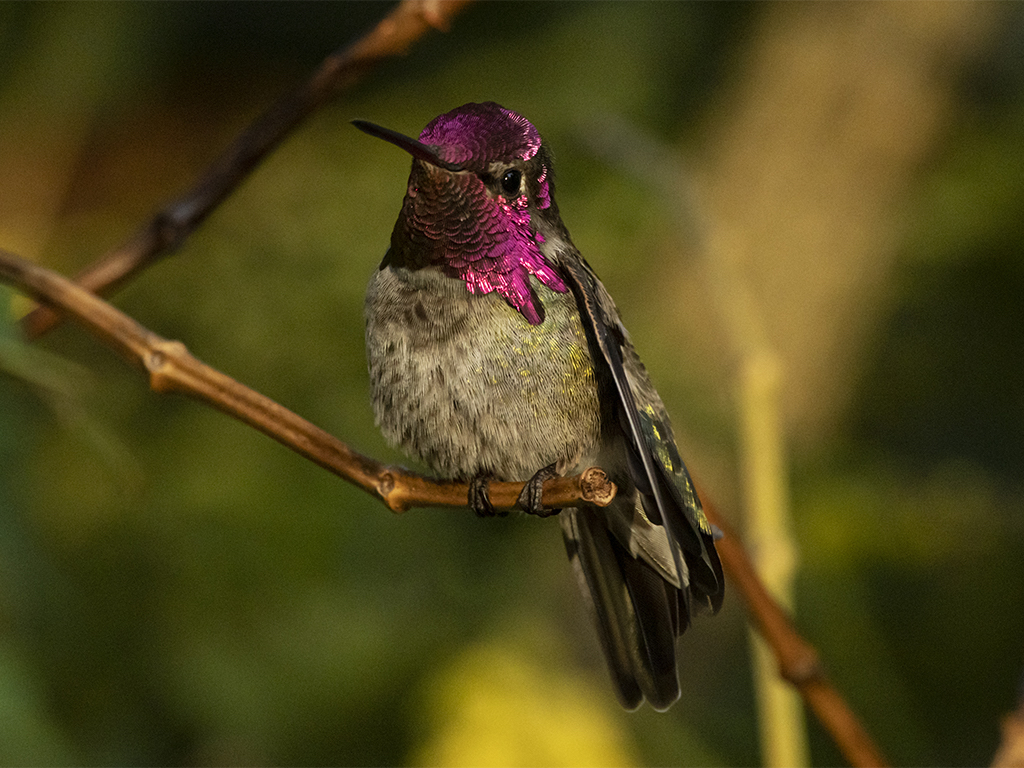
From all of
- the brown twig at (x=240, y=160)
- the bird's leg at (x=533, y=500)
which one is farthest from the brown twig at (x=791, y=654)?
the brown twig at (x=240, y=160)

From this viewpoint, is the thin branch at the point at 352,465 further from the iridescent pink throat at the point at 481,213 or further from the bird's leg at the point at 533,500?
the iridescent pink throat at the point at 481,213

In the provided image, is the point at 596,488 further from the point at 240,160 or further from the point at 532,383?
the point at 240,160

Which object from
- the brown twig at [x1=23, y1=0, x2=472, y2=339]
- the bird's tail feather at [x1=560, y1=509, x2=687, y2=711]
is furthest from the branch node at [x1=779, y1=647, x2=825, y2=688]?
the brown twig at [x1=23, y1=0, x2=472, y2=339]

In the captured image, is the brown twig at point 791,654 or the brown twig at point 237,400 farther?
the brown twig at point 791,654

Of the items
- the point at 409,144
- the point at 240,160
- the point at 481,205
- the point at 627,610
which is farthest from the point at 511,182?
the point at 627,610

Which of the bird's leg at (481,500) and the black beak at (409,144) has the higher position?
the black beak at (409,144)

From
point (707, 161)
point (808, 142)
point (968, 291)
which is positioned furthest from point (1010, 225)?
point (707, 161)
